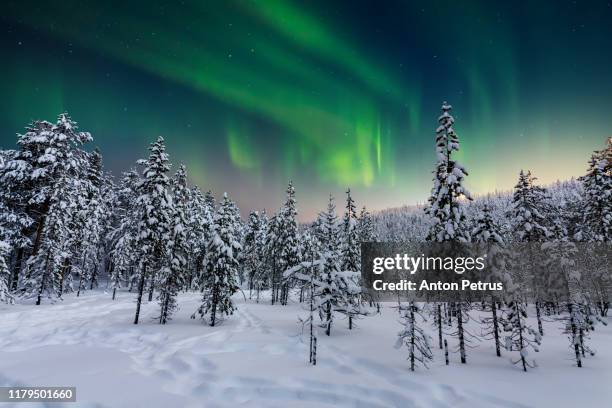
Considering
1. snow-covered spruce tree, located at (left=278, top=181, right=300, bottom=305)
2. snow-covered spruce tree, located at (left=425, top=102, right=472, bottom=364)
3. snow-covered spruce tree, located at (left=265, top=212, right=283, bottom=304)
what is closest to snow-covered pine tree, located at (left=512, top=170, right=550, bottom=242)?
snow-covered spruce tree, located at (left=425, top=102, right=472, bottom=364)

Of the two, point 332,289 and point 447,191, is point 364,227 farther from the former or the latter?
point 447,191

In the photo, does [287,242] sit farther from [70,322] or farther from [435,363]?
[435,363]

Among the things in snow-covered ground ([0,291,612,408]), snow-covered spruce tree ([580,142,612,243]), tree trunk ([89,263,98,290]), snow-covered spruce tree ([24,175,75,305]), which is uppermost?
snow-covered spruce tree ([580,142,612,243])

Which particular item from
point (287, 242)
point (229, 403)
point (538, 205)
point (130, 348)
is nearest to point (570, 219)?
point (538, 205)

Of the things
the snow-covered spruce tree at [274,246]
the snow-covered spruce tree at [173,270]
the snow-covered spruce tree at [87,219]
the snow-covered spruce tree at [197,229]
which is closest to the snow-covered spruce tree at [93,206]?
the snow-covered spruce tree at [87,219]

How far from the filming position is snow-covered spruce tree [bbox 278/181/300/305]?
47.6 meters

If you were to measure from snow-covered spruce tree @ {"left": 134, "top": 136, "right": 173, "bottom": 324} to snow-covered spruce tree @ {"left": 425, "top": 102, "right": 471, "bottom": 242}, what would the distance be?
2236 cm

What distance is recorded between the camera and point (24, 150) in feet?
115

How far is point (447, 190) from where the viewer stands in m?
20.1

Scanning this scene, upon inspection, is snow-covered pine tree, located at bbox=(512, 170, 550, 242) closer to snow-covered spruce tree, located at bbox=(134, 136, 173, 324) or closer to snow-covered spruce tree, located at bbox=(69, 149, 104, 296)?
snow-covered spruce tree, located at bbox=(134, 136, 173, 324)

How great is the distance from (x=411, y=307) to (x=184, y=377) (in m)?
12.2

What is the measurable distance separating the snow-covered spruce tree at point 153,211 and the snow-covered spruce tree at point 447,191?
22.4m

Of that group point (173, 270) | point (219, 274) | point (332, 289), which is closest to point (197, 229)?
point (173, 270)

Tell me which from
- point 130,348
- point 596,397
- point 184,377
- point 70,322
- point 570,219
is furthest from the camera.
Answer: point 570,219
